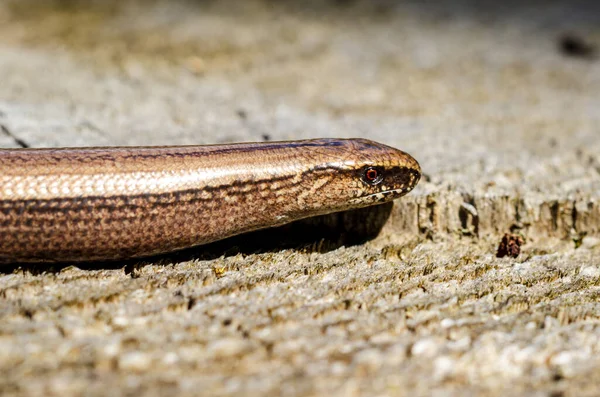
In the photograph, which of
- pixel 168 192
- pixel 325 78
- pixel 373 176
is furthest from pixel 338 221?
pixel 325 78

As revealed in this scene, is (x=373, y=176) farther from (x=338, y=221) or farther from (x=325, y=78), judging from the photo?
(x=325, y=78)

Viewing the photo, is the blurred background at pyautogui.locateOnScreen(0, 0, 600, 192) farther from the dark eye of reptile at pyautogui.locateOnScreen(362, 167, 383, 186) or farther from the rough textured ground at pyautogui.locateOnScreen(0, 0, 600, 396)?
the dark eye of reptile at pyautogui.locateOnScreen(362, 167, 383, 186)

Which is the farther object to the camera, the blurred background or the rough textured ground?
the blurred background

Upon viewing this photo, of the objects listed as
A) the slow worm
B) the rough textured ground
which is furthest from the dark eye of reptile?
the rough textured ground

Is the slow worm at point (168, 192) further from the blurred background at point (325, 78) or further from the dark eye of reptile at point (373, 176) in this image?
the blurred background at point (325, 78)

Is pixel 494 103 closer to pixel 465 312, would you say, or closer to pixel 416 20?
pixel 416 20

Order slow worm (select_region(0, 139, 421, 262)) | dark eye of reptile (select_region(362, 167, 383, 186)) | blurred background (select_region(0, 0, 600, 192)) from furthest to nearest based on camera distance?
blurred background (select_region(0, 0, 600, 192)) → dark eye of reptile (select_region(362, 167, 383, 186)) → slow worm (select_region(0, 139, 421, 262))

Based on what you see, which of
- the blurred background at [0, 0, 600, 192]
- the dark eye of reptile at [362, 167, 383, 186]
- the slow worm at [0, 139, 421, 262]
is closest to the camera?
the slow worm at [0, 139, 421, 262]
